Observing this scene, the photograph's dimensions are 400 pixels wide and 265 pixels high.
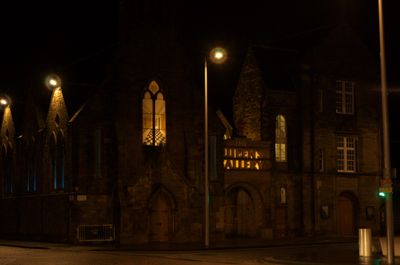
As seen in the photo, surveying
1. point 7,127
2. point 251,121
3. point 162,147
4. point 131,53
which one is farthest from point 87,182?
point 7,127

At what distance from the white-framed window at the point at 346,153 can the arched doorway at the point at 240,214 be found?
726 centimetres

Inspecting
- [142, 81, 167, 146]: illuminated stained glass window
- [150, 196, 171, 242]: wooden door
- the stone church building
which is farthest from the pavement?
[142, 81, 167, 146]: illuminated stained glass window

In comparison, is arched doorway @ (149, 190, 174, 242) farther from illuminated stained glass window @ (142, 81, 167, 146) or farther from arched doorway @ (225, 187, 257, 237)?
arched doorway @ (225, 187, 257, 237)

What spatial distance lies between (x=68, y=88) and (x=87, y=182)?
6.25 meters

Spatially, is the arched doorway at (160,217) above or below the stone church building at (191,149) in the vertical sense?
below

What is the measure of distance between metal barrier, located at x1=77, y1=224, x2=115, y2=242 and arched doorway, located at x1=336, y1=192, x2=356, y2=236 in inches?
645

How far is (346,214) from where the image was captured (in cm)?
5078

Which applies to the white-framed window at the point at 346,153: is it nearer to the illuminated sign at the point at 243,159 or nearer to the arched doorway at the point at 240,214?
the illuminated sign at the point at 243,159

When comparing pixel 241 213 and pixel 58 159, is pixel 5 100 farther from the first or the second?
pixel 241 213

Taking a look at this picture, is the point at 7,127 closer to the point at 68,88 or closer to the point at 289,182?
the point at 68,88

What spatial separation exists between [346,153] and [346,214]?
4128 mm

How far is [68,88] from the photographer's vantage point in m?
44.7

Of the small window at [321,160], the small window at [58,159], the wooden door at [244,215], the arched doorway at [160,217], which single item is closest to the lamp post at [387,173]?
the arched doorway at [160,217]

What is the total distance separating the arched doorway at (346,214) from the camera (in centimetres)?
5016
